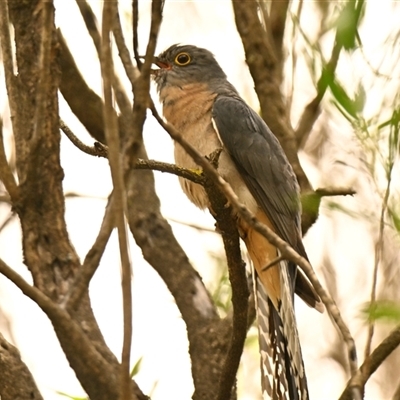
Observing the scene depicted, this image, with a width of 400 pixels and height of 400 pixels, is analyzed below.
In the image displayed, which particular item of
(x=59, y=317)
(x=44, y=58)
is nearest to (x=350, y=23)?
(x=44, y=58)

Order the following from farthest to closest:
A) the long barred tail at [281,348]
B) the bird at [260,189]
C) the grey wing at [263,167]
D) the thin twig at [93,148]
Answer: the grey wing at [263,167]
the bird at [260,189]
the long barred tail at [281,348]
the thin twig at [93,148]

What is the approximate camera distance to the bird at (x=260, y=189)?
4.85 m

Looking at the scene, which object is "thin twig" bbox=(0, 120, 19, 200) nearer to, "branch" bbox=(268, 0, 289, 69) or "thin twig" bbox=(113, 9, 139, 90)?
"thin twig" bbox=(113, 9, 139, 90)

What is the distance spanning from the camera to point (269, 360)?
471 centimetres

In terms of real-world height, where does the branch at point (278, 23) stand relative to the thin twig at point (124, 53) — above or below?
above

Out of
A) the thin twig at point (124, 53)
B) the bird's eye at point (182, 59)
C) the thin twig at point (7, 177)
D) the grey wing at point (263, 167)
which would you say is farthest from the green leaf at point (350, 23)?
the bird's eye at point (182, 59)

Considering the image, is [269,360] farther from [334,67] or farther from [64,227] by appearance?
[334,67]

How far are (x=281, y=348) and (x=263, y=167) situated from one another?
3.92 feet

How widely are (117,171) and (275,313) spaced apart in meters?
2.92

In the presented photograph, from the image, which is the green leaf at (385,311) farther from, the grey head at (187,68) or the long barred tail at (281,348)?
the grey head at (187,68)

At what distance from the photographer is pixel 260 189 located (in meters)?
5.26

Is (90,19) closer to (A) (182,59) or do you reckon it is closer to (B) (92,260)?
(A) (182,59)

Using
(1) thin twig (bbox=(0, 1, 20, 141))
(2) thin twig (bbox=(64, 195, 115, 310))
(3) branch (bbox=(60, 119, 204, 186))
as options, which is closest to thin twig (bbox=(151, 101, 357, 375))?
(2) thin twig (bbox=(64, 195, 115, 310))

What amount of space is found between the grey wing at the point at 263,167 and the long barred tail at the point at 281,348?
1.13ft
